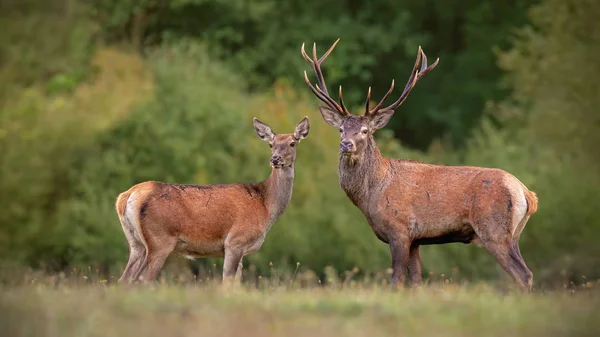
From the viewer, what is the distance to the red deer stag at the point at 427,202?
11.9m

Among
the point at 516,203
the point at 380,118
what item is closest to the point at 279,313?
the point at 516,203

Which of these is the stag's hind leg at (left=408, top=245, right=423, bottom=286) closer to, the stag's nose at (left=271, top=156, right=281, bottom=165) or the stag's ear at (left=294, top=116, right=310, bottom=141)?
the stag's nose at (left=271, top=156, right=281, bottom=165)

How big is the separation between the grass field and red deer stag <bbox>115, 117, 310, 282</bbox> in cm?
195

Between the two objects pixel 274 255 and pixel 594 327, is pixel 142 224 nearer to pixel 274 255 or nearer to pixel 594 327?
pixel 594 327

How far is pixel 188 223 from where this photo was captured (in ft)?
40.7

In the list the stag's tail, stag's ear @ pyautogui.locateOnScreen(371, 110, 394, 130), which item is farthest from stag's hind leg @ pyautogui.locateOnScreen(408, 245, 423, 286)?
the stag's tail

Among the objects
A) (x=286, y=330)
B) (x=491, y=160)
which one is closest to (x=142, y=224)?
(x=286, y=330)

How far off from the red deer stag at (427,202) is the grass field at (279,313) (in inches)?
65.7

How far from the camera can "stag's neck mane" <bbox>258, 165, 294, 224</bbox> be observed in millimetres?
13180

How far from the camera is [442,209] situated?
1211cm

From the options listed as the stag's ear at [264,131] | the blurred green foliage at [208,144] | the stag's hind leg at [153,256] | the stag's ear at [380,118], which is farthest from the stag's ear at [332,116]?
the blurred green foliage at [208,144]

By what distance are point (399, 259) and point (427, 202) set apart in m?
0.61

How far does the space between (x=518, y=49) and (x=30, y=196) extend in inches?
420

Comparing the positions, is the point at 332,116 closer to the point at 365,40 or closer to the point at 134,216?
the point at 134,216
